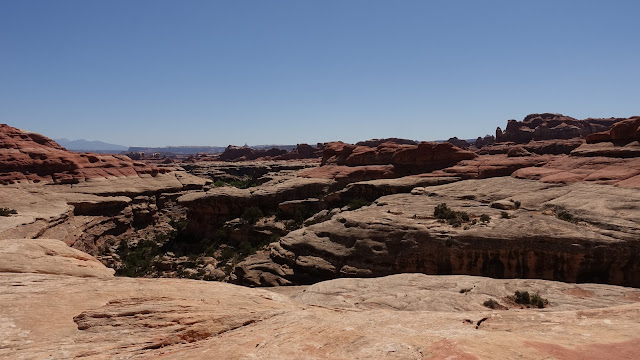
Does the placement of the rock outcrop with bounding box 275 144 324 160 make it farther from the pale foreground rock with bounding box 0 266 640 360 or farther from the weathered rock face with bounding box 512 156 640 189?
the pale foreground rock with bounding box 0 266 640 360

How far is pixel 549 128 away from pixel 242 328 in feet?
362

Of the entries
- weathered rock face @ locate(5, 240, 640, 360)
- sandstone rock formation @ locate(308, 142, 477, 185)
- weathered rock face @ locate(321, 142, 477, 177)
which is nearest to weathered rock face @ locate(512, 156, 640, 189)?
weathered rock face @ locate(321, 142, 477, 177)

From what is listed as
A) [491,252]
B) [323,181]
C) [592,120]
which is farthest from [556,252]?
[592,120]

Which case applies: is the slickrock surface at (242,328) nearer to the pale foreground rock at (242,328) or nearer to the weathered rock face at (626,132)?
the pale foreground rock at (242,328)

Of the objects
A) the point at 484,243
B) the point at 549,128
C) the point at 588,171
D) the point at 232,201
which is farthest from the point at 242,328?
the point at 549,128

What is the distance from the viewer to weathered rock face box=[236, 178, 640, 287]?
60.0 ft

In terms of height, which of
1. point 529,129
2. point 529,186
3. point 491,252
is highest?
point 529,129

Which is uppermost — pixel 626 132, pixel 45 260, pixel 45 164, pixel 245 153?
pixel 626 132

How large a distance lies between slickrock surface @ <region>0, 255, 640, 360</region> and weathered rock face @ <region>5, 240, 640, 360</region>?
0.02 m

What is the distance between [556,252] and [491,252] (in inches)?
123

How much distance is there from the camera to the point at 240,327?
7828 millimetres

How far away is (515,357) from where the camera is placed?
584 centimetres

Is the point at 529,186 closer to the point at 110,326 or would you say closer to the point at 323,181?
the point at 323,181

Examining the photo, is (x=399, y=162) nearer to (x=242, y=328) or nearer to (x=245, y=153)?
(x=242, y=328)
